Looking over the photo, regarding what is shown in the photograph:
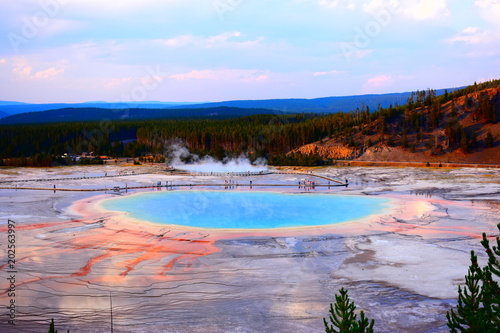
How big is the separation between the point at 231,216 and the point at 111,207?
628 cm

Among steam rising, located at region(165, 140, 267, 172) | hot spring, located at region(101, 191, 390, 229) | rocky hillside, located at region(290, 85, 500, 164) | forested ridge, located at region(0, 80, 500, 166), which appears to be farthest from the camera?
forested ridge, located at region(0, 80, 500, 166)

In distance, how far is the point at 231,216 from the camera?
22328 millimetres

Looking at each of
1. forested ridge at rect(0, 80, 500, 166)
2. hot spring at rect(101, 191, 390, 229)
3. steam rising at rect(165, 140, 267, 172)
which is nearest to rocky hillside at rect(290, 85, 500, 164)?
forested ridge at rect(0, 80, 500, 166)

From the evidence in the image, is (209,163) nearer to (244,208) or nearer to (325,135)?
(325,135)

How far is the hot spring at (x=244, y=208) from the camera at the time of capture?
20859mm

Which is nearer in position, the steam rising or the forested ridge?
the steam rising

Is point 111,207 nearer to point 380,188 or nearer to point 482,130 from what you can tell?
point 380,188

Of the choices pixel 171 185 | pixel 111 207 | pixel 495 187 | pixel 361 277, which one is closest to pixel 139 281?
pixel 361 277

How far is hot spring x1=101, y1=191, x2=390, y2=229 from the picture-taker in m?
20.9

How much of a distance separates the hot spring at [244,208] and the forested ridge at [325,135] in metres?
21.5

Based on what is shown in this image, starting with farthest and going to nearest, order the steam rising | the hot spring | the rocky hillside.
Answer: the rocky hillside, the steam rising, the hot spring

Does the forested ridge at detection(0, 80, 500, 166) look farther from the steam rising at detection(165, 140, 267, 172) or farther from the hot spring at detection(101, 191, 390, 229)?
the hot spring at detection(101, 191, 390, 229)

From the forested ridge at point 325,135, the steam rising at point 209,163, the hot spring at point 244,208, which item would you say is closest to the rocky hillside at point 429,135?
the forested ridge at point 325,135

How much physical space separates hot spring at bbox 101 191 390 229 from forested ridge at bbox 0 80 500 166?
21.5 m
